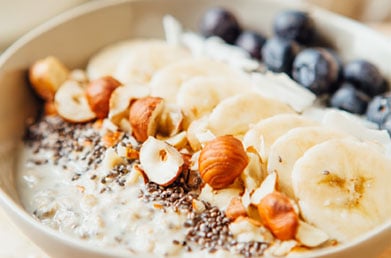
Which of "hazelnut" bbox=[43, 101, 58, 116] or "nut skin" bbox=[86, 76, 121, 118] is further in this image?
"hazelnut" bbox=[43, 101, 58, 116]

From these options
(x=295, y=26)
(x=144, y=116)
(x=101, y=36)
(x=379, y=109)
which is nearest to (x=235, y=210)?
(x=144, y=116)

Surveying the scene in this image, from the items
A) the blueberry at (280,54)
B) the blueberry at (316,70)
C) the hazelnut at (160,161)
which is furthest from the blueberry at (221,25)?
the hazelnut at (160,161)

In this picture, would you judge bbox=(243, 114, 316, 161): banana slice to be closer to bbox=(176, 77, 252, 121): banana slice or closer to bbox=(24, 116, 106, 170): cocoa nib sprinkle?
→ bbox=(176, 77, 252, 121): banana slice

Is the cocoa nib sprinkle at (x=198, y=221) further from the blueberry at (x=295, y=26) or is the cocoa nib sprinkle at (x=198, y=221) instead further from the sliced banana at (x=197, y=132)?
the blueberry at (x=295, y=26)

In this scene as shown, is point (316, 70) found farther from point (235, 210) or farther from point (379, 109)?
point (235, 210)

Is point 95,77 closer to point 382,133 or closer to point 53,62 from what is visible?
point 53,62

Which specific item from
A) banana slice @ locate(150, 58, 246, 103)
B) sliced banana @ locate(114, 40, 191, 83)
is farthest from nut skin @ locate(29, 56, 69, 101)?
banana slice @ locate(150, 58, 246, 103)
